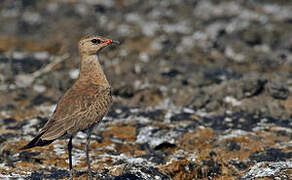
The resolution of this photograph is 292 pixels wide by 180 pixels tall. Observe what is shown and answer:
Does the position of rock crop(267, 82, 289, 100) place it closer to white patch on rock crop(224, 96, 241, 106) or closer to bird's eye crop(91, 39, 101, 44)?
white patch on rock crop(224, 96, 241, 106)

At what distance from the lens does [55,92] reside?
1066cm

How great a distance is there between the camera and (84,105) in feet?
20.3

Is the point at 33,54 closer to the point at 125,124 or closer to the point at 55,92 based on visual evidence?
the point at 55,92

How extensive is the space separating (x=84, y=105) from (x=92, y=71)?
77 centimetres

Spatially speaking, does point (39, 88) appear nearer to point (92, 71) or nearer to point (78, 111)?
point (92, 71)

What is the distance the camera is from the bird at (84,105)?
5.95m

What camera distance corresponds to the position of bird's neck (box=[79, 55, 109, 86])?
6.74 m

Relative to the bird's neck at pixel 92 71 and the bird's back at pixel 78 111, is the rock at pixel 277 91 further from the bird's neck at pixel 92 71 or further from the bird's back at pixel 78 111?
the bird's back at pixel 78 111

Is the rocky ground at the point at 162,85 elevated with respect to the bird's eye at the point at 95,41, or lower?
lower

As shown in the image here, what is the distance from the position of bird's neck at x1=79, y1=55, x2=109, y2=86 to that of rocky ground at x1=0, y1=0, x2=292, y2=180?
1257mm

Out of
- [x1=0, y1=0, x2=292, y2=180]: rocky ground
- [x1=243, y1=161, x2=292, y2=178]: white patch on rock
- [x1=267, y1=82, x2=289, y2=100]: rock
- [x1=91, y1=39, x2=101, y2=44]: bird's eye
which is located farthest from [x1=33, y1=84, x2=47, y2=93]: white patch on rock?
[x1=243, y1=161, x2=292, y2=178]: white patch on rock

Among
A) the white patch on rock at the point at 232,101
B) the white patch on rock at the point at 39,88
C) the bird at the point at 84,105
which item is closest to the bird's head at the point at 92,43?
the bird at the point at 84,105

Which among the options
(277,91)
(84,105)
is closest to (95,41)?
(84,105)

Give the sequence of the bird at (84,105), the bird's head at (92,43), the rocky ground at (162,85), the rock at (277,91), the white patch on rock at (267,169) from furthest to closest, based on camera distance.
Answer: the rock at (277,91) → the rocky ground at (162,85) → the bird's head at (92,43) → the white patch on rock at (267,169) → the bird at (84,105)
